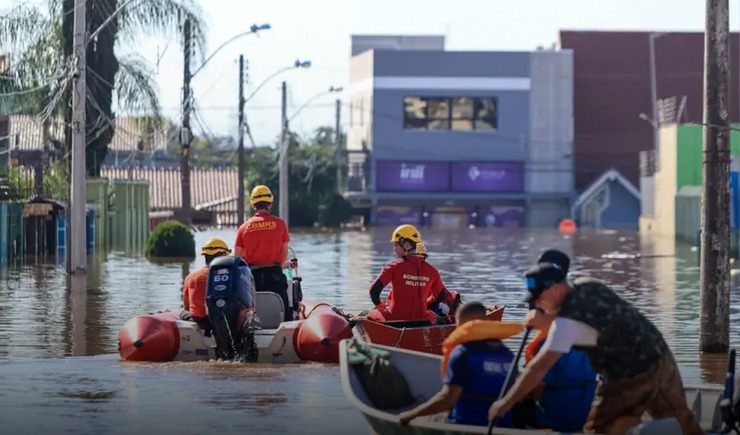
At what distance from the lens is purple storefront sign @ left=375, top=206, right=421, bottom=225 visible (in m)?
106

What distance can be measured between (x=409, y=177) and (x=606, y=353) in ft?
309

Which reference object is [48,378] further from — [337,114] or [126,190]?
[337,114]

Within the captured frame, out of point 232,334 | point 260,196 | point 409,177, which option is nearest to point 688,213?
point 409,177

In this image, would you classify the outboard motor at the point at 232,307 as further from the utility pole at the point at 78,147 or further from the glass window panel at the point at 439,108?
the glass window panel at the point at 439,108

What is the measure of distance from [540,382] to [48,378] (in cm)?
763

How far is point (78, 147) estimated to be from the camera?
3800 cm

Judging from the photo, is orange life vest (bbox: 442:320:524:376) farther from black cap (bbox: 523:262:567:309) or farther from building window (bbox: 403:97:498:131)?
building window (bbox: 403:97:498:131)

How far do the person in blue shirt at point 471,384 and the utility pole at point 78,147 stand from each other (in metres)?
27.0

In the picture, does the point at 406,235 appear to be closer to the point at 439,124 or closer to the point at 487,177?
the point at 487,177

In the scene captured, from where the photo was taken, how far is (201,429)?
543 inches

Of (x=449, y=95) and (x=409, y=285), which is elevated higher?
(x=449, y=95)

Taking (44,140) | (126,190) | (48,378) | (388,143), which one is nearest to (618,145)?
(388,143)

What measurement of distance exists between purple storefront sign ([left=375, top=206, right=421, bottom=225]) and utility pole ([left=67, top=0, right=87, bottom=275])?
67.6 meters

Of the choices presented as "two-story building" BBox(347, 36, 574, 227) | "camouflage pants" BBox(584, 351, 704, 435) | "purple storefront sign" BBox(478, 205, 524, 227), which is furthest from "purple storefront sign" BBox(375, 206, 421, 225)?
"camouflage pants" BBox(584, 351, 704, 435)
